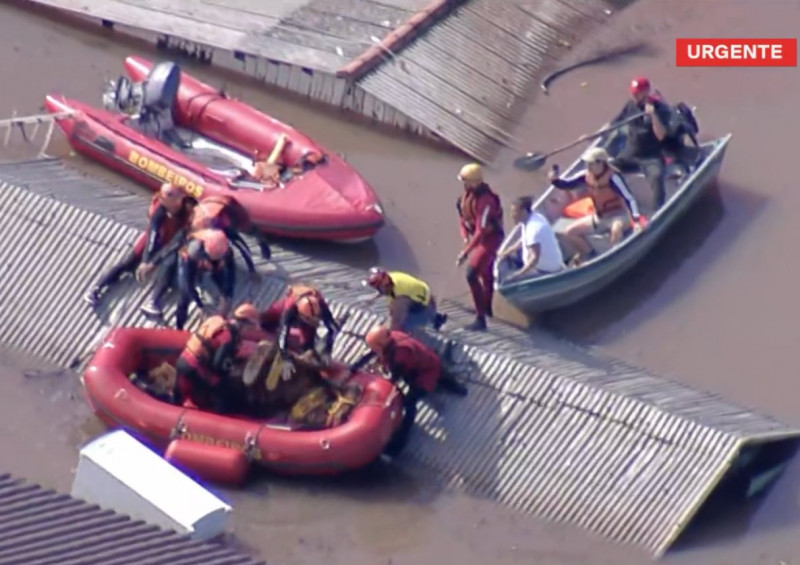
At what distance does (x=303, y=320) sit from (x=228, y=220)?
1.69 metres

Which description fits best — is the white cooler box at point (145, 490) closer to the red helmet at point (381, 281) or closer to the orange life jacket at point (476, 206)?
the red helmet at point (381, 281)

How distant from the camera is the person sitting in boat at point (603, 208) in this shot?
63.4 ft

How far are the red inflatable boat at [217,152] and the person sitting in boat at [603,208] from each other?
2.09 metres

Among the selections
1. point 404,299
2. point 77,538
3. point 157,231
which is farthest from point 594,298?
point 77,538

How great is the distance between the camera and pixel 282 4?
77.6 feet

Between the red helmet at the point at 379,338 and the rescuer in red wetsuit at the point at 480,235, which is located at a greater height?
the rescuer in red wetsuit at the point at 480,235

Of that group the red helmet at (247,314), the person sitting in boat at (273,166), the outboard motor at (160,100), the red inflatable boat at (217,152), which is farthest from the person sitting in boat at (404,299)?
the outboard motor at (160,100)

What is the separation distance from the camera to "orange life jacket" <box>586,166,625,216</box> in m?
19.4

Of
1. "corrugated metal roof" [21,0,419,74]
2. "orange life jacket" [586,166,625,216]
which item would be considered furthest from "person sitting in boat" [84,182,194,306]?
"corrugated metal roof" [21,0,419,74]

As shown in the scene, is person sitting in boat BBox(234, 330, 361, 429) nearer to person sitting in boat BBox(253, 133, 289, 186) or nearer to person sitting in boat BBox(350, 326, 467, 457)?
person sitting in boat BBox(350, 326, 467, 457)

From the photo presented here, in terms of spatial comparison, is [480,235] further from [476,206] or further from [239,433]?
[239,433]

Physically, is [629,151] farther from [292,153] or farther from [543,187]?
[292,153]

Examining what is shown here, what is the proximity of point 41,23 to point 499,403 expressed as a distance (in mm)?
9757

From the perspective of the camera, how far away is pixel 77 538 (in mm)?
11703
